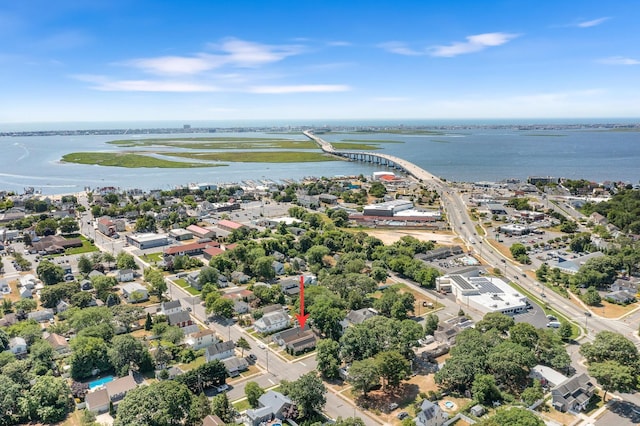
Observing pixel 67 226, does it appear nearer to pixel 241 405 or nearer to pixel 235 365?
pixel 235 365

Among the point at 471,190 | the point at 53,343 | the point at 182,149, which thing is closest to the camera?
the point at 53,343

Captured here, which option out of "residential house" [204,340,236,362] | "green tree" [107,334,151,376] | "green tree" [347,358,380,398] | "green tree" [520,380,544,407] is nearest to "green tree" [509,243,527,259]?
"green tree" [520,380,544,407]

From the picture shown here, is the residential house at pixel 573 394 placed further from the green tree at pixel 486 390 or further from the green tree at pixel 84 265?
the green tree at pixel 84 265

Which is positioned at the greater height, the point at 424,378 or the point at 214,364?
the point at 214,364

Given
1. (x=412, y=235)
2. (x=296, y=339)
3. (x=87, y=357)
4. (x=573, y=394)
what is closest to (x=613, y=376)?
(x=573, y=394)

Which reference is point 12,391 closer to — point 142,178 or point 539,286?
point 539,286

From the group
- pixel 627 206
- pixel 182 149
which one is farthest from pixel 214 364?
pixel 182 149

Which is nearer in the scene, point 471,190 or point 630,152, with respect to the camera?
point 471,190

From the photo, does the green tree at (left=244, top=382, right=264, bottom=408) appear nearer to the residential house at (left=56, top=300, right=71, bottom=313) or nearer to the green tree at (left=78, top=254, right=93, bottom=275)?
the residential house at (left=56, top=300, right=71, bottom=313)
